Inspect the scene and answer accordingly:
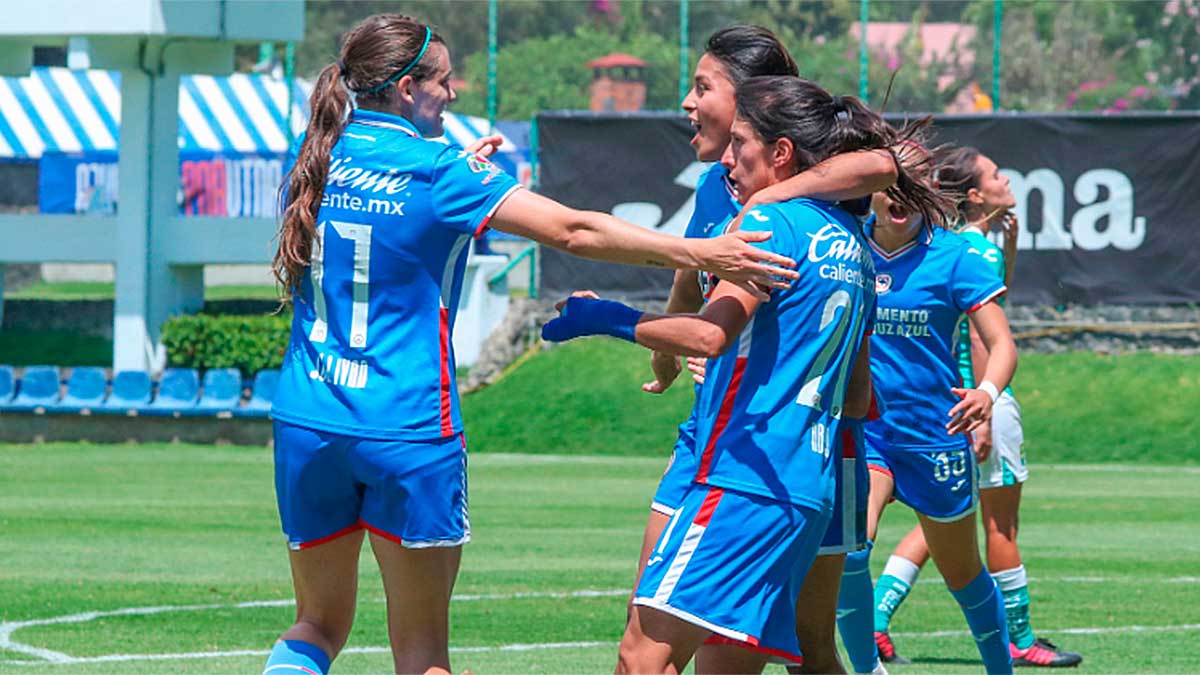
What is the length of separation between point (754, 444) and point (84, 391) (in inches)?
717

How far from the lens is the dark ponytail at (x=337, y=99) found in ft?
16.2

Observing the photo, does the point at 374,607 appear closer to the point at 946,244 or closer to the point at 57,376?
the point at 946,244

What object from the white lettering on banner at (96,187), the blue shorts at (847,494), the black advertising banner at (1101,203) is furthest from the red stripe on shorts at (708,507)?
the white lettering on banner at (96,187)

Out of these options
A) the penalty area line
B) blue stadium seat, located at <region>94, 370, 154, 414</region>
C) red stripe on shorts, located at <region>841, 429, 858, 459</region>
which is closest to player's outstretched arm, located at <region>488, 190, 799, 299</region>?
red stripe on shorts, located at <region>841, 429, 858, 459</region>

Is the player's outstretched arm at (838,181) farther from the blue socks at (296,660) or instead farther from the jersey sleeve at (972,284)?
the jersey sleeve at (972,284)

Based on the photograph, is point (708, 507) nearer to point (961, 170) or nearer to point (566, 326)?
point (566, 326)

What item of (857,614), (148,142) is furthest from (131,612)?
(148,142)

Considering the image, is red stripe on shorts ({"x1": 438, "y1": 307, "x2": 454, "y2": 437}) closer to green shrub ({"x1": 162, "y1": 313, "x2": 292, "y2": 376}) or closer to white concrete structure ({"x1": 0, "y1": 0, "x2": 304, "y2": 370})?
green shrub ({"x1": 162, "y1": 313, "x2": 292, "y2": 376})

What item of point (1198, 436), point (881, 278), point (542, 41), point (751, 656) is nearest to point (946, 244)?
point (881, 278)

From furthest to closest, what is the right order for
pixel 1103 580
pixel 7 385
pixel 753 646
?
pixel 7 385 → pixel 1103 580 → pixel 753 646

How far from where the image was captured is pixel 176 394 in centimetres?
2122

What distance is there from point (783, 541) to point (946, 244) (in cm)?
269

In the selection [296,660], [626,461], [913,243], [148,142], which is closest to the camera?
[296,660]

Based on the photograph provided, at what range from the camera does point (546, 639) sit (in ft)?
27.7
